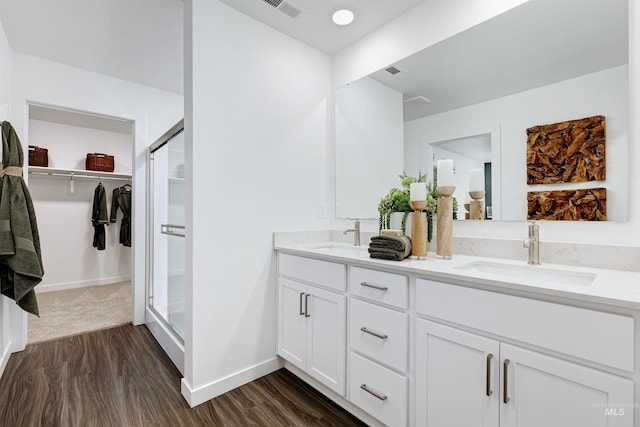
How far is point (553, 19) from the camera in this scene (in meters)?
1.43

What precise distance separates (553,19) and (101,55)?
3.27 m

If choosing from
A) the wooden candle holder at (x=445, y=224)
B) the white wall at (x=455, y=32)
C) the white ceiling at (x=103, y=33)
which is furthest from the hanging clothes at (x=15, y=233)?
the wooden candle holder at (x=445, y=224)

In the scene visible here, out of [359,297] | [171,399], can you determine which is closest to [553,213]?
[359,297]

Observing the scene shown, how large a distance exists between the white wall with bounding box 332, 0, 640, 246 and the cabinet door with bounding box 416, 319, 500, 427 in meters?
0.73

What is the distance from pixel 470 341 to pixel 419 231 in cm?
62

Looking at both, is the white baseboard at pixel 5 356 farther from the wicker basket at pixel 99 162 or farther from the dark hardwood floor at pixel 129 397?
the wicker basket at pixel 99 162

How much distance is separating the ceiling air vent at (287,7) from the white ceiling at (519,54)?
74 cm

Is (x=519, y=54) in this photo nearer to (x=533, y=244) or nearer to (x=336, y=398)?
(x=533, y=244)

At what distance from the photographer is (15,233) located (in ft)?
6.66

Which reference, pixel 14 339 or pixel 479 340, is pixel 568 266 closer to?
pixel 479 340

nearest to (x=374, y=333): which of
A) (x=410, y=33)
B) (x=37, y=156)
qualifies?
(x=410, y=33)

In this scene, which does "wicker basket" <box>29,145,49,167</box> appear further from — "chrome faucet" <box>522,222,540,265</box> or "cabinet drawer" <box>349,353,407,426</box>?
"chrome faucet" <box>522,222,540,265</box>

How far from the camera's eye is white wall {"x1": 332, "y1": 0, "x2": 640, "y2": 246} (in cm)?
125

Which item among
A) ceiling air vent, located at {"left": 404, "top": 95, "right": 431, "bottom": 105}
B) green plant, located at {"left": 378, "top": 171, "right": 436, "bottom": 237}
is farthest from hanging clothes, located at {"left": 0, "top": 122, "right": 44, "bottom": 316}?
ceiling air vent, located at {"left": 404, "top": 95, "right": 431, "bottom": 105}
